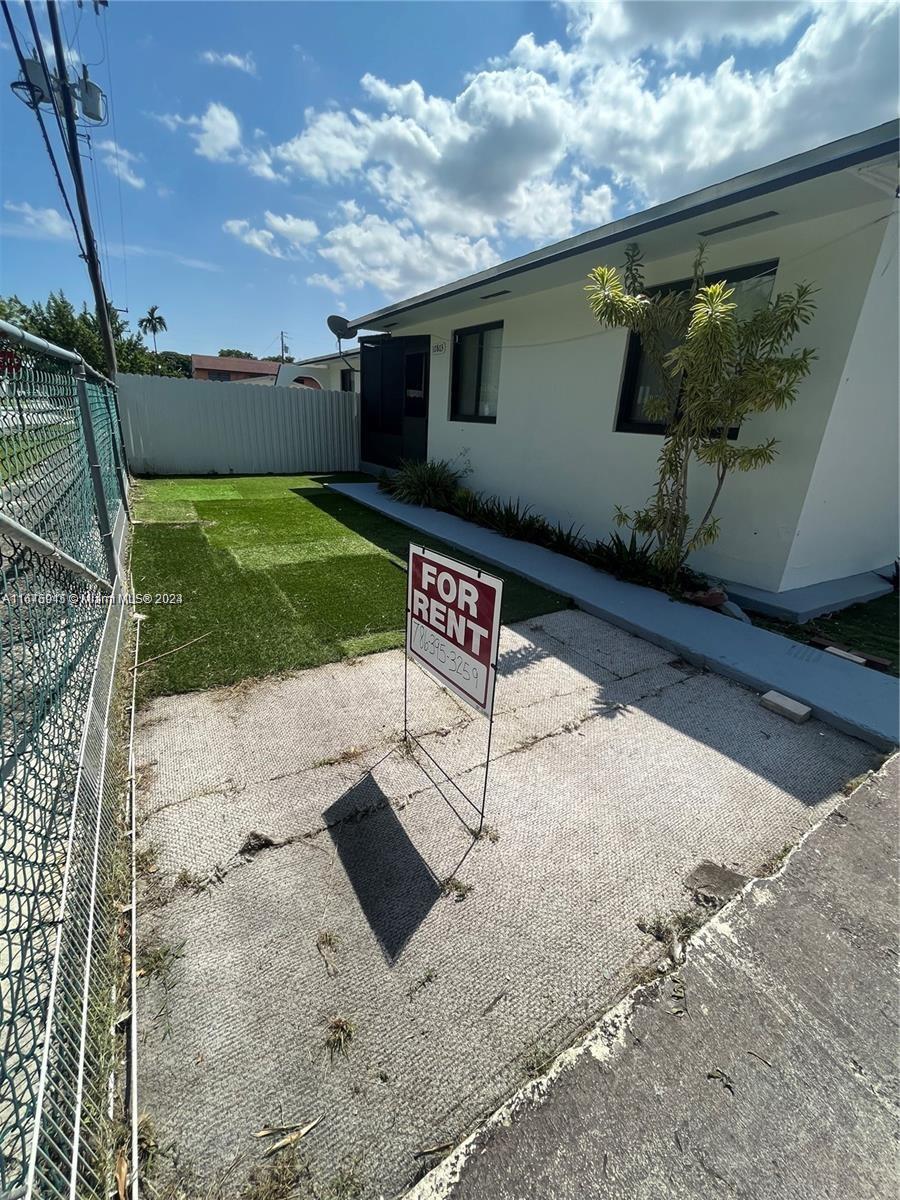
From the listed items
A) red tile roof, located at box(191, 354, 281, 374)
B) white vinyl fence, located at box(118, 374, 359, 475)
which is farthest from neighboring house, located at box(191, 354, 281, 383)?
white vinyl fence, located at box(118, 374, 359, 475)

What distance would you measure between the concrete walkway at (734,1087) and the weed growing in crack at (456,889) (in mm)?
563

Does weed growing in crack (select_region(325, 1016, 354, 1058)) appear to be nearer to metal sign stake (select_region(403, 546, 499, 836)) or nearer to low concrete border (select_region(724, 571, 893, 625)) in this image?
metal sign stake (select_region(403, 546, 499, 836))

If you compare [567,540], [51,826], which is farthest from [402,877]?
[567,540]

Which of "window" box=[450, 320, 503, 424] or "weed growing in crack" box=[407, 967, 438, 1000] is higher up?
"window" box=[450, 320, 503, 424]

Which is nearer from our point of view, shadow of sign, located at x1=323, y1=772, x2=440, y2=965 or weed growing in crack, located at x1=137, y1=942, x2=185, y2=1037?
weed growing in crack, located at x1=137, y1=942, x2=185, y2=1037

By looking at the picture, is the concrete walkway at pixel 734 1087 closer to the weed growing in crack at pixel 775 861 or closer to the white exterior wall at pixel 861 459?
the weed growing in crack at pixel 775 861

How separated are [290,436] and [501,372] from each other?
6.06 m

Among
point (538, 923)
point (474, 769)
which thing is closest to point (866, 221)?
point (474, 769)

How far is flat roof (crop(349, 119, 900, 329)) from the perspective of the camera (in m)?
2.80

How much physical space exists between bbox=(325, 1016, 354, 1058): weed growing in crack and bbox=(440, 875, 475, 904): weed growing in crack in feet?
1.67

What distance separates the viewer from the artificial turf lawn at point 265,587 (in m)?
3.35

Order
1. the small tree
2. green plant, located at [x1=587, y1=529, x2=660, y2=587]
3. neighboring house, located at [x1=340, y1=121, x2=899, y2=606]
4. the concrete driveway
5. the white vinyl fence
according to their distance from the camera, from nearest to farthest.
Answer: the concrete driveway
neighboring house, located at [x1=340, y1=121, x2=899, y2=606]
the small tree
green plant, located at [x1=587, y1=529, x2=660, y2=587]
the white vinyl fence

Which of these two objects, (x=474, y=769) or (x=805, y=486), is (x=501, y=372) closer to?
(x=805, y=486)

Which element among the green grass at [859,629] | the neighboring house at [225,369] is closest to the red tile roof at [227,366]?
the neighboring house at [225,369]
